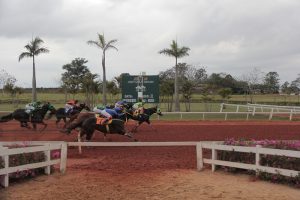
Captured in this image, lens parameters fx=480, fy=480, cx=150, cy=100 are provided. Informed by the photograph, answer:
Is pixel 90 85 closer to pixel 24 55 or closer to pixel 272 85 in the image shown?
pixel 24 55

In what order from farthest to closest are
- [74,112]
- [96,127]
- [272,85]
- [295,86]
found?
[272,85], [295,86], [74,112], [96,127]

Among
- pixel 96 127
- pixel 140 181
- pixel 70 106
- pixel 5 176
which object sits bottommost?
pixel 140 181

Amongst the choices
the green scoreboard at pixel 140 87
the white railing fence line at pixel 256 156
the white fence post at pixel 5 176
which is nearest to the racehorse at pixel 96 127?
the white railing fence line at pixel 256 156

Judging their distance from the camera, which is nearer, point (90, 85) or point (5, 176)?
point (5, 176)

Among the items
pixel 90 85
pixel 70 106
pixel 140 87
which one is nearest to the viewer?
pixel 70 106

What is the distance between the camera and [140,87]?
97.0ft

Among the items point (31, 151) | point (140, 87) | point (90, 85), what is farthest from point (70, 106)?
point (90, 85)

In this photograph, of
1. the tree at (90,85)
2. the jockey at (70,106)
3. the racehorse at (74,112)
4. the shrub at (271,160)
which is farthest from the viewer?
the tree at (90,85)

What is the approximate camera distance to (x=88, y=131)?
16.3 meters

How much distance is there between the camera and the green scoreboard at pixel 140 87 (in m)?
29.5

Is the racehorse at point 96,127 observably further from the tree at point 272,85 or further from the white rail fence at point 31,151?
the tree at point 272,85

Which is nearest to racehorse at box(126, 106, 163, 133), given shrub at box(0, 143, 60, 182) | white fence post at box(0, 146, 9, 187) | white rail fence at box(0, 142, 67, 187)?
white rail fence at box(0, 142, 67, 187)

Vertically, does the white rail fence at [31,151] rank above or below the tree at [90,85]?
below

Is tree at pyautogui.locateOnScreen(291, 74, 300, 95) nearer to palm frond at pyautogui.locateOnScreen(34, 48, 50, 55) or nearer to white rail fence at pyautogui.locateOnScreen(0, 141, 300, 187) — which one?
palm frond at pyautogui.locateOnScreen(34, 48, 50, 55)
